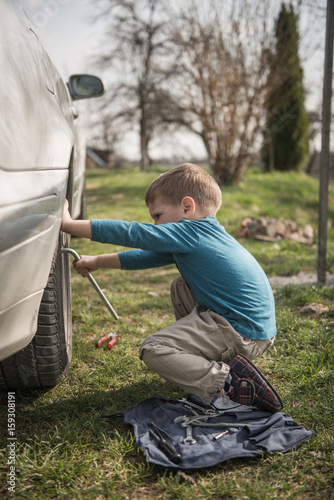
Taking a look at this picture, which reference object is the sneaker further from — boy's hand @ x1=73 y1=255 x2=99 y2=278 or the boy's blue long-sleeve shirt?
boy's hand @ x1=73 y1=255 x2=99 y2=278

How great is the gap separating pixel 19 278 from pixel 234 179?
9198 mm

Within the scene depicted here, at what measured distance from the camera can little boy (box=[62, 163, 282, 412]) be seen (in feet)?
6.31

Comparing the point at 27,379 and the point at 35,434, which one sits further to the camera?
the point at 27,379

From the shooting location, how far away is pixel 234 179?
33.4ft

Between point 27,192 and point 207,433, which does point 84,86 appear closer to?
point 27,192

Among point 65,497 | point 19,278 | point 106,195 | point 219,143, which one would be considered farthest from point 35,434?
point 219,143

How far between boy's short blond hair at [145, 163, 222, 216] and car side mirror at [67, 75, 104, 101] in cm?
180

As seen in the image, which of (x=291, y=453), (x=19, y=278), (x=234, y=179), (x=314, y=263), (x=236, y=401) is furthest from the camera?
(x=234, y=179)

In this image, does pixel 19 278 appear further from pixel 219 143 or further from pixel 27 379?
pixel 219 143

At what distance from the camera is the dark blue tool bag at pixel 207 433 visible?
1683 millimetres

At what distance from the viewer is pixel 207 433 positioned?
185 centimetres

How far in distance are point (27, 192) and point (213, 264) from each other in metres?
0.96

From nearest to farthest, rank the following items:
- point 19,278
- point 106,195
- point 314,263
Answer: point 19,278
point 314,263
point 106,195

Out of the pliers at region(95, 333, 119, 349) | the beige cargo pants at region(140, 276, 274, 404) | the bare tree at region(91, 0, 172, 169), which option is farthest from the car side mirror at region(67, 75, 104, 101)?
the bare tree at region(91, 0, 172, 169)
